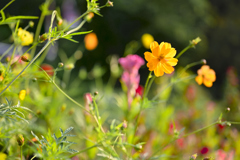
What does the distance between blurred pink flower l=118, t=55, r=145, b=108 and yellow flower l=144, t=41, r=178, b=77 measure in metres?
0.27

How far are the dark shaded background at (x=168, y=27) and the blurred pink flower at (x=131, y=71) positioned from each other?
312 cm

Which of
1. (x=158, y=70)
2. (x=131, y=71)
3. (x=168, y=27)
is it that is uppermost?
(x=158, y=70)

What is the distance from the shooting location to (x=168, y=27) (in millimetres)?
3693

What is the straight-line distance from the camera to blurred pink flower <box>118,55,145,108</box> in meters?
0.66

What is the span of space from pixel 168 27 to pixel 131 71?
3.15 m

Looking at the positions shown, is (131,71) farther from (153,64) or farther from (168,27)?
(168,27)

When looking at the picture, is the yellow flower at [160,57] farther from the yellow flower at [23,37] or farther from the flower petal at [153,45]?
the yellow flower at [23,37]

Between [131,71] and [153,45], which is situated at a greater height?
[153,45]

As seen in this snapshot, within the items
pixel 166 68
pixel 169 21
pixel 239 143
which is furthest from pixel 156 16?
pixel 166 68

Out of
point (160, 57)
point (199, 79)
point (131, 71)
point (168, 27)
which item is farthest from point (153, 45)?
point (168, 27)

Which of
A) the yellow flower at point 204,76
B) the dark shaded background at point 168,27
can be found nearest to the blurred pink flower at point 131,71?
the yellow flower at point 204,76

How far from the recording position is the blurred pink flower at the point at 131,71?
0.66 metres

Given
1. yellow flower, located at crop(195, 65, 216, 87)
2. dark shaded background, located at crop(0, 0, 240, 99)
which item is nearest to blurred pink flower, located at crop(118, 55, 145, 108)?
yellow flower, located at crop(195, 65, 216, 87)

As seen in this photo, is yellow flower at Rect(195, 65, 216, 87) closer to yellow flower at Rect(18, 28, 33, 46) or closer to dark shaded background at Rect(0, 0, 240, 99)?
yellow flower at Rect(18, 28, 33, 46)
